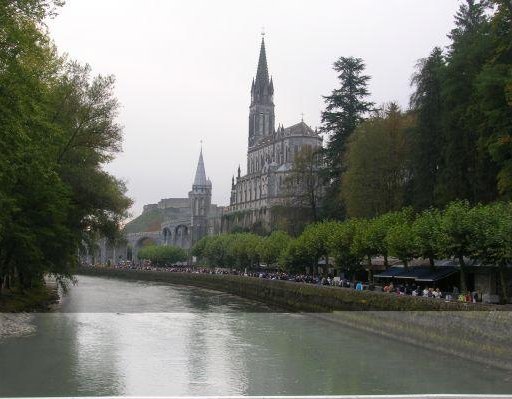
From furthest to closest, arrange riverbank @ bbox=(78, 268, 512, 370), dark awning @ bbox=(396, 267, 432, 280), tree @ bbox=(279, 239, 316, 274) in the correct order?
tree @ bbox=(279, 239, 316, 274) < dark awning @ bbox=(396, 267, 432, 280) < riverbank @ bbox=(78, 268, 512, 370)

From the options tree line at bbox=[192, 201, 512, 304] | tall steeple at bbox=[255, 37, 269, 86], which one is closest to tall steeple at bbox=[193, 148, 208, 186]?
tall steeple at bbox=[255, 37, 269, 86]

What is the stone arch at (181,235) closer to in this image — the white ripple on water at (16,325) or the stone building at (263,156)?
the stone building at (263,156)

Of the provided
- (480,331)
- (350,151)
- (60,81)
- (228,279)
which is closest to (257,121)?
(228,279)

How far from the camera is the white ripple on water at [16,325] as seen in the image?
25.7 meters

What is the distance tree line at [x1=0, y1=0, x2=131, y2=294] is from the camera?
58.3 feet

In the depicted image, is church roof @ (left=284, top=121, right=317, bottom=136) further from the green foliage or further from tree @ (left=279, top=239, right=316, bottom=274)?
tree @ (left=279, top=239, right=316, bottom=274)

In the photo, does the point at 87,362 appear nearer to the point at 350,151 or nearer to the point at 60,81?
→ the point at 60,81

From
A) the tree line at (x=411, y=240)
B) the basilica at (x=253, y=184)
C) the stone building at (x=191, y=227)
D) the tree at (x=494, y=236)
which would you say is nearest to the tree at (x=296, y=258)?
the tree line at (x=411, y=240)

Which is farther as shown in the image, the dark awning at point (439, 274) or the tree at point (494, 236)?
the dark awning at point (439, 274)

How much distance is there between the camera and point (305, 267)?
58.6m

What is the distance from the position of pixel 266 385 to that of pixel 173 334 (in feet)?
37.4

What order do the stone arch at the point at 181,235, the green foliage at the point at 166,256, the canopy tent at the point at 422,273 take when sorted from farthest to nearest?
the stone arch at the point at 181,235, the green foliage at the point at 166,256, the canopy tent at the point at 422,273

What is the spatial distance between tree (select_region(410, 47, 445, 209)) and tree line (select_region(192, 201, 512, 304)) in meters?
1.59

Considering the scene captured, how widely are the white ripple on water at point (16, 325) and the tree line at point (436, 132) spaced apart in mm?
21812
